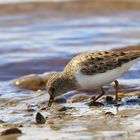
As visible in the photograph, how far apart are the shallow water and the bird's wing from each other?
1.91 feet

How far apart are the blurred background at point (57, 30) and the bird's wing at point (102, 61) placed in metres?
3.13

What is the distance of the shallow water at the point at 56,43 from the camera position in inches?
283

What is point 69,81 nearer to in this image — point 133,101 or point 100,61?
point 100,61

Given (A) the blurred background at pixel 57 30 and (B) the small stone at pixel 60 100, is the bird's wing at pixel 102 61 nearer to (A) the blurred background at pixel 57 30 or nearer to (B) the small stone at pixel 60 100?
(B) the small stone at pixel 60 100

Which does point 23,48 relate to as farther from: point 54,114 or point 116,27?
point 54,114

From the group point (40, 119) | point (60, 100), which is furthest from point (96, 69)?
point (40, 119)

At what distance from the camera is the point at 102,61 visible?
27.6 feet

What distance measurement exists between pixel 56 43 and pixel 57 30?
6.14 feet

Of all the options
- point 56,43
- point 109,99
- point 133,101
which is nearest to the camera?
point 133,101

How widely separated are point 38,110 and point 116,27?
7727mm

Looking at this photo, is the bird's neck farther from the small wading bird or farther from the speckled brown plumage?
the speckled brown plumage

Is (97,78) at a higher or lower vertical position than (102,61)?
lower

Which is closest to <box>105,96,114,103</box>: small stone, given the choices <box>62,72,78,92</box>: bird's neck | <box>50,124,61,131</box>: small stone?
<box>62,72,78,92</box>: bird's neck

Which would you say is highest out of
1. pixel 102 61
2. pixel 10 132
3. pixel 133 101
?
pixel 102 61
